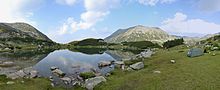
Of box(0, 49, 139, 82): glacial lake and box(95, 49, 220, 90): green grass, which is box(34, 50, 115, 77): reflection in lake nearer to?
box(0, 49, 139, 82): glacial lake

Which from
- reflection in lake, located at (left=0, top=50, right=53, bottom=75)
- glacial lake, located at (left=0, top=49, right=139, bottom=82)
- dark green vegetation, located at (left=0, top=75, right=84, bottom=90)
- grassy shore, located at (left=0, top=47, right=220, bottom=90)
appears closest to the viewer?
grassy shore, located at (left=0, top=47, right=220, bottom=90)

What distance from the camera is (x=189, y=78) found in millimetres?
38094

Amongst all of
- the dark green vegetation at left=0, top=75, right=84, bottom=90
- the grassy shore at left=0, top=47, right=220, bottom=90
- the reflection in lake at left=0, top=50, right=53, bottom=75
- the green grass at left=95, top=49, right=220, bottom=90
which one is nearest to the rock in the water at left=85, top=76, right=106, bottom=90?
the grassy shore at left=0, top=47, right=220, bottom=90

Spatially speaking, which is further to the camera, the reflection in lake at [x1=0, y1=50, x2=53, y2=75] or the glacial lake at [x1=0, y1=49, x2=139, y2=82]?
the reflection in lake at [x1=0, y1=50, x2=53, y2=75]

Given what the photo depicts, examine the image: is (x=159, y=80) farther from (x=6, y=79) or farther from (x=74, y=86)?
(x=6, y=79)

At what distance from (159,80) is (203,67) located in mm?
11351

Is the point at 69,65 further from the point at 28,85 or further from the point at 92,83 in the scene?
the point at 92,83

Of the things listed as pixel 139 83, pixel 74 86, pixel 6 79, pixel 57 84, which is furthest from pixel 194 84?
pixel 6 79

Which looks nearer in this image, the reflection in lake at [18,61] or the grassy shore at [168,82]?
the grassy shore at [168,82]

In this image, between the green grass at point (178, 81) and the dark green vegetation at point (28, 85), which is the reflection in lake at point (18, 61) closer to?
A: the dark green vegetation at point (28, 85)

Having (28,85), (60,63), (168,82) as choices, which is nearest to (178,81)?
(168,82)

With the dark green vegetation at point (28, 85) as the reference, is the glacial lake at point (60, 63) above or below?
above

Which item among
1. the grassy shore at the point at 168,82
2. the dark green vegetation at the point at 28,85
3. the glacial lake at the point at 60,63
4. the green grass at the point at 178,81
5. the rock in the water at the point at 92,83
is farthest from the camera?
the glacial lake at the point at 60,63

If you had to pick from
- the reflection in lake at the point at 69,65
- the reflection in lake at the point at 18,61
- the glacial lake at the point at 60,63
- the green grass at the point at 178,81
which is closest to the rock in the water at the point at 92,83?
the green grass at the point at 178,81
